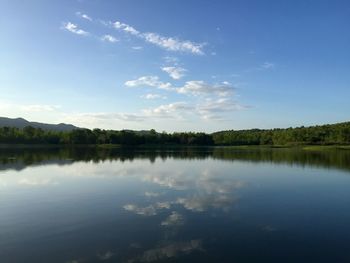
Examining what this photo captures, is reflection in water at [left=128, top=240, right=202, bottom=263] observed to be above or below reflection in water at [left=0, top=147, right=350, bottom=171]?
below

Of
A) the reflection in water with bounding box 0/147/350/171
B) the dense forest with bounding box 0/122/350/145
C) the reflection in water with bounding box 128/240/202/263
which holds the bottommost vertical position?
the reflection in water with bounding box 128/240/202/263

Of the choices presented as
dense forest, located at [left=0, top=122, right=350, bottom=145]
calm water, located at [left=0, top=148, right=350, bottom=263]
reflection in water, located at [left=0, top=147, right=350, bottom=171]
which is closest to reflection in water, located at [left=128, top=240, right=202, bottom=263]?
calm water, located at [left=0, top=148, right=350, bottom=263]

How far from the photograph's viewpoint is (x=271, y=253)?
13797 millimetres

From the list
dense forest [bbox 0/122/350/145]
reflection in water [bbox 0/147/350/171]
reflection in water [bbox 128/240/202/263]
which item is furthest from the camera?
dense forest [bbox 0/122/350/145]

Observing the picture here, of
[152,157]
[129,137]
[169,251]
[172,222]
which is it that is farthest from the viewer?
[129,137]

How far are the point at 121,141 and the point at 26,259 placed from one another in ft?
558

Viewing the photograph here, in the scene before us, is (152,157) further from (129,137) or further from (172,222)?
(129,137)

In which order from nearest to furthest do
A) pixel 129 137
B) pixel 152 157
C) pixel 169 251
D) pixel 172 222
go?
pixel 169 251 < pixel 172 222 < pixel 152 157 < pixel 129 137

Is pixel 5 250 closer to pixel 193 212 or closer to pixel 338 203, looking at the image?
pixel 193 212

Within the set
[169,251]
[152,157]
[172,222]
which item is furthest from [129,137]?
Result: [169,251]

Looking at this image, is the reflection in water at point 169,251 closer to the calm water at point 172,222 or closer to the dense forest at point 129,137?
the calm water at point 172,222

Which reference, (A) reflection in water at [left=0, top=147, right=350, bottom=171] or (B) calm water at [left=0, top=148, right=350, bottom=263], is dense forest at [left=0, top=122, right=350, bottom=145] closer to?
(A) reflection in water at [left=0, top=147, right=350, bottom=171]

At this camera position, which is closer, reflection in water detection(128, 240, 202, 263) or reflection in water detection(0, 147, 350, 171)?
reflection in water detection(128, 240, 202, 263)

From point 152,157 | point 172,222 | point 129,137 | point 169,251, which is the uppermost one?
point 129,137
